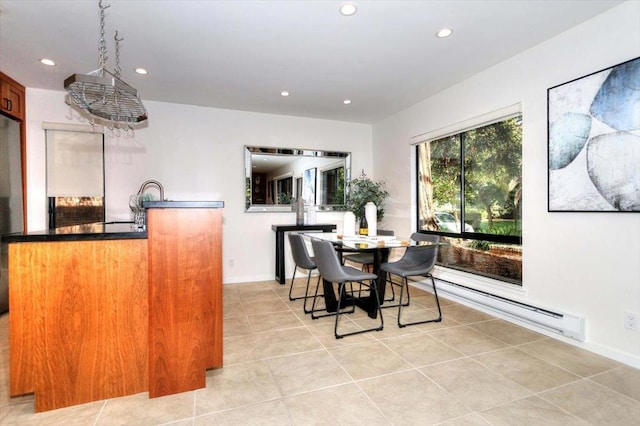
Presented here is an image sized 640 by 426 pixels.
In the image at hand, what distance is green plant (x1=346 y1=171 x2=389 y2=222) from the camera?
16.3ft

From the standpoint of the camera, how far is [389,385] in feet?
6.70

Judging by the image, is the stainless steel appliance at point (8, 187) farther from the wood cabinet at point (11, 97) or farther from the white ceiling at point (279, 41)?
the white ceiling at point (279, 41)

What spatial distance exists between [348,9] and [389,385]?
8.41 ft

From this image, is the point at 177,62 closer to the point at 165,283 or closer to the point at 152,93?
the point at 152,93

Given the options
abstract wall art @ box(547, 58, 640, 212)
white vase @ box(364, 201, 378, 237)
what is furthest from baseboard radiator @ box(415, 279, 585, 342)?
white vase @ box(364, 201, 378, 237)

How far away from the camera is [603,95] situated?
2402mm

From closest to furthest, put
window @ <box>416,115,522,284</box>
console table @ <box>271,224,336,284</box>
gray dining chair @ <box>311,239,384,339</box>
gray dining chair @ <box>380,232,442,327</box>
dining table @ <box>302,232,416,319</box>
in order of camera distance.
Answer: gray dining chair @ <box>311,239,384,339</box>, dining table @ <box>302,232,416,319</box>, gray dining chair @ <box>380,232,442,327</box>, window @ <box>416,115,522,284</box>, console table @ <box>271,224,336,284</box>

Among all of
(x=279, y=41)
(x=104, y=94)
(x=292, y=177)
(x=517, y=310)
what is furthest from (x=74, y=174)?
(x=517, y=310)

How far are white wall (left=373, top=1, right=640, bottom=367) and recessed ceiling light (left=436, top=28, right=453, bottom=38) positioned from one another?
0.86 m

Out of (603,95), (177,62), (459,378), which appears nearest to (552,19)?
(603,95)

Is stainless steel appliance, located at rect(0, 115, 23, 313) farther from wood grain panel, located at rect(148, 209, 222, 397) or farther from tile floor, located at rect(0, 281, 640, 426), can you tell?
wood grain panel, located at rect(148, 209, 222, 397)

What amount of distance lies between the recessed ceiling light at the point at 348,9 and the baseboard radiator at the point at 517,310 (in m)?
2.86

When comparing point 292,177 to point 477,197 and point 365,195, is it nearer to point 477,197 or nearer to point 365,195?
point 365,195

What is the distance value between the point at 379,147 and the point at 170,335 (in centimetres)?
429
